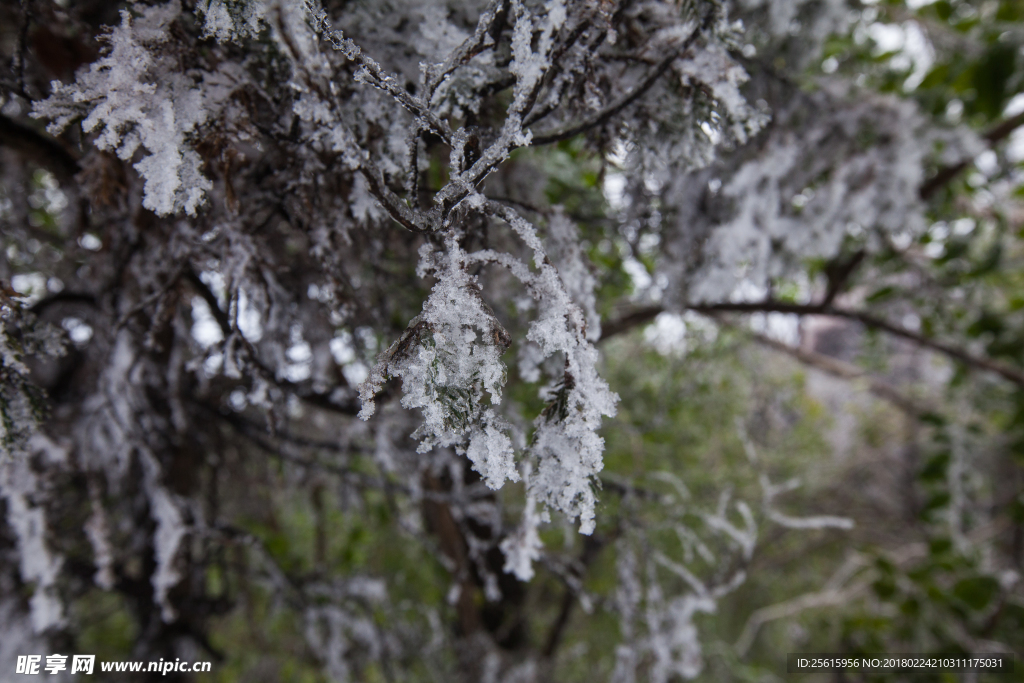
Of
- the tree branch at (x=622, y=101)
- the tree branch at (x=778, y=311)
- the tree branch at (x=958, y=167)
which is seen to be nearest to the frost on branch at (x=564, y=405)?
the tree branch at (x=622, y=101)

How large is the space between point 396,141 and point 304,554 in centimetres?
269

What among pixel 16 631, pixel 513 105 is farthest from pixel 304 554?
pixel 513 105

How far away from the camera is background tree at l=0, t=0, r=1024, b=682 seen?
0.50 metres

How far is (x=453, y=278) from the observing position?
1.52 feet

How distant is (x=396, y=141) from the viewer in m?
0.59

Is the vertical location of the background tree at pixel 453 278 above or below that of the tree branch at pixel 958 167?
below

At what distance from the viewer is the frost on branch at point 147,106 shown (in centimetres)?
49

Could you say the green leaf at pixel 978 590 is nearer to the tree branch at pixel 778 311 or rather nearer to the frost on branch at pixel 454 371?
the tree branch at pixel 778 311

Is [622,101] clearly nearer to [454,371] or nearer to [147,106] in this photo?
[454,371]

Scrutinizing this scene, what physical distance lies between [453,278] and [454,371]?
8 cm

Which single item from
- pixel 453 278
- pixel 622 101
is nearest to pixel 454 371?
pixel 453 278

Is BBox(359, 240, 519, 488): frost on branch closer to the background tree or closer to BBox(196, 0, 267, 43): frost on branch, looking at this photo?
the background tree

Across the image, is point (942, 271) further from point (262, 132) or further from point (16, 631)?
point (16, 631)

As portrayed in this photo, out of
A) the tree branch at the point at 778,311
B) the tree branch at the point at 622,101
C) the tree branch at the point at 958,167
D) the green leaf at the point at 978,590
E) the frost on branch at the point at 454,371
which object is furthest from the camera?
the green leaf at the point at 978,590
